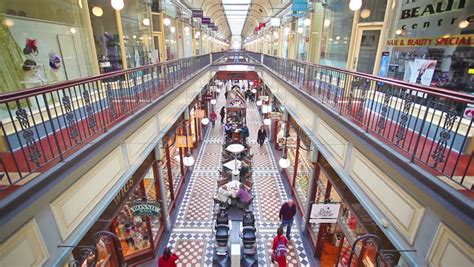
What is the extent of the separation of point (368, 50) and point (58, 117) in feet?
24.4

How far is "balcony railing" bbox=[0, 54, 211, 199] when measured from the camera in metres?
2.29

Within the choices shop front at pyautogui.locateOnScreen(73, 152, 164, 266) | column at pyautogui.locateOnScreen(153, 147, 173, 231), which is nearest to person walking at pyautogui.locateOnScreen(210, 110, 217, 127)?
column at pyautogui.locateOnScreen(153, 147, 173, 231)

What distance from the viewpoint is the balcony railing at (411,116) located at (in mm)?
2314

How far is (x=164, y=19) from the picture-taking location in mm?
11961

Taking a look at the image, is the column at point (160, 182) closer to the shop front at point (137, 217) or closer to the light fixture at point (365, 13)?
the shop front at point (137, 217)

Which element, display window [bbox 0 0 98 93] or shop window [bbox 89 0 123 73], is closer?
display window [bbox 0 0 98 93]

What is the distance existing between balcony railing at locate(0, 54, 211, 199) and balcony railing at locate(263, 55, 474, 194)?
3623mm

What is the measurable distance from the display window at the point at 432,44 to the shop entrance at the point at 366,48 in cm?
164

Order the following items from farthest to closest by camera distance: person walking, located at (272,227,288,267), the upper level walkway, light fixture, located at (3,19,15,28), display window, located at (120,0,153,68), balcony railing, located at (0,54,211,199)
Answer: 1. display window, located at (120,0,153,68)
2. person walking, located at (272,227,288,267)
3. light fixture, located at (3,19,15,28)
4. balcony railing, located at (0,54,211,199)
5. the upper level walkway

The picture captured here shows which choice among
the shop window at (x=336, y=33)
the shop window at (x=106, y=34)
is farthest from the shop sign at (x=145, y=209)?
the shop window at (x=336, y=33)

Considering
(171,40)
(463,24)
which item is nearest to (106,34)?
(171,40)

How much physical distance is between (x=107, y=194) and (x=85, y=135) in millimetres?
921

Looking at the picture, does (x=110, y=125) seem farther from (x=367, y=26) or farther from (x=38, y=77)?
(x=367, y=26)

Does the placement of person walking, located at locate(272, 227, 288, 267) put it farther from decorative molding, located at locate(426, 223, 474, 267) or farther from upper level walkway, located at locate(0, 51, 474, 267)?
decorative molding, located at locate(426, 223, 474, 267)
